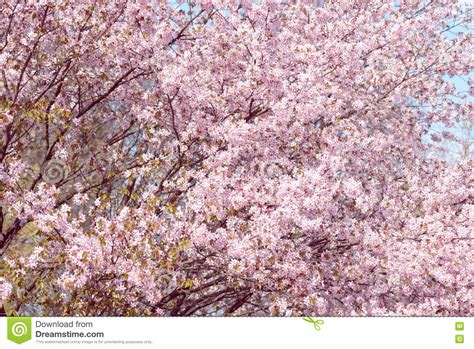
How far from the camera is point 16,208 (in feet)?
22.0

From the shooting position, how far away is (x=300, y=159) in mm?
8352

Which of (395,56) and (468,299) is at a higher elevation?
(395,56)

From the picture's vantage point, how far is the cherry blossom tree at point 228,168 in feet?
22.0

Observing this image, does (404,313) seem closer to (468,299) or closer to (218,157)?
(468,299)

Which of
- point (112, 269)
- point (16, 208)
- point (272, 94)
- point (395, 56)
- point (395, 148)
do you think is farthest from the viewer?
point (395, 56)

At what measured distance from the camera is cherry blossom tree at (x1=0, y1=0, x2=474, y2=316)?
22.0 feet

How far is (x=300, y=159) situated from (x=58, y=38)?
3787 mm

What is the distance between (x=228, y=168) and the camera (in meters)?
7.84

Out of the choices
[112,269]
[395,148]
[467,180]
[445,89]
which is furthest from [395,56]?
[112,269]

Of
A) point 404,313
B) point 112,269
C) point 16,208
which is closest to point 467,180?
point 404,313

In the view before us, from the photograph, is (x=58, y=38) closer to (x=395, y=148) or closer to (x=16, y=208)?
(x=16, y=208)

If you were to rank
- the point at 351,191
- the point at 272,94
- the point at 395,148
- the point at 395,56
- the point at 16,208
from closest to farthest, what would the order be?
the point at 16,208 < the point at 351,191 < the point at 272,94 < the point at 395,148 < the point at 395,56

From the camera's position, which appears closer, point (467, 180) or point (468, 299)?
point (468, 299)

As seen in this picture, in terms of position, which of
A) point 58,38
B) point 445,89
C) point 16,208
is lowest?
point 16,208
